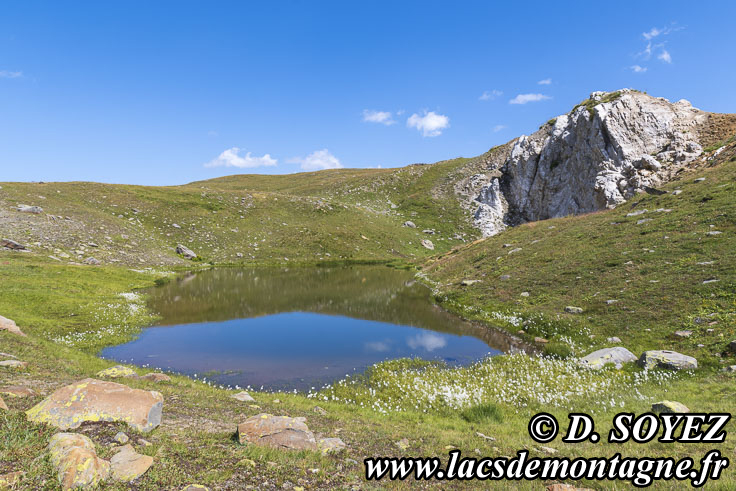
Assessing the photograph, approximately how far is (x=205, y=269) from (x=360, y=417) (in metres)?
59.6

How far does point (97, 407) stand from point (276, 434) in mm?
4593

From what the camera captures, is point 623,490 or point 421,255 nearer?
point 623,490

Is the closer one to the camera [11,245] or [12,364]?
[12,364]

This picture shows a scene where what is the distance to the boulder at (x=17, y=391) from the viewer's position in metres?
9.48

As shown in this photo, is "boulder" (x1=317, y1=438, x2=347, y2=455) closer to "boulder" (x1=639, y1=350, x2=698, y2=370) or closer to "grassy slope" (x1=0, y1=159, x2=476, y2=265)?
"boulder" (x1=639, y1=350, x2=698, y2=370)

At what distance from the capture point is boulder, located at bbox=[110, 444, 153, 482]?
21.1 feet

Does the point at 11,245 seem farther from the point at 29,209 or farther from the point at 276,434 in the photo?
the point at 276,434

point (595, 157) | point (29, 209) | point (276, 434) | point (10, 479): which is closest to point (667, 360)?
point (276, 434)

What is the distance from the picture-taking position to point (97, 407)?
8664mm

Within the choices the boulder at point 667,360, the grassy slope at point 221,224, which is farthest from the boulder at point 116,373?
the grassy slope at point 221,224

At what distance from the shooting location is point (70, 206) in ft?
242

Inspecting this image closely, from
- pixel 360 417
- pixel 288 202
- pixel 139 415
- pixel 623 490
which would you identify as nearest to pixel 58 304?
pixel 139 415

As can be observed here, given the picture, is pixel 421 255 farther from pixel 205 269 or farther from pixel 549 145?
pixel 205 269

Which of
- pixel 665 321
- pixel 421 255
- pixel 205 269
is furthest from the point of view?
pixel 421 255
